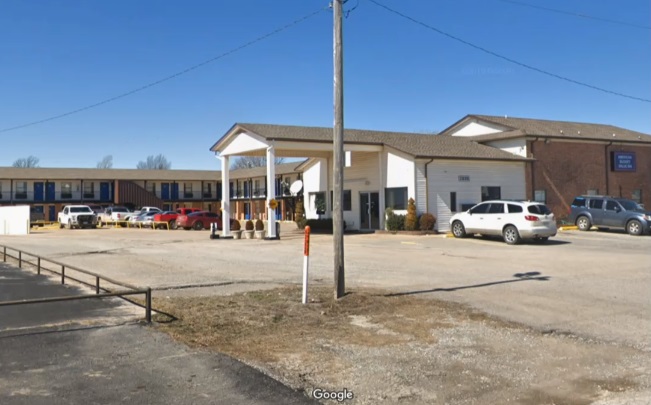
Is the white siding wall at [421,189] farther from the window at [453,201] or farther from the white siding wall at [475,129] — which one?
the white siding wall at [475,129]

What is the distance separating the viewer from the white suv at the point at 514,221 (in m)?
21.6

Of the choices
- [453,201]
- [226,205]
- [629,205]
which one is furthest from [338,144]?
[629,205]

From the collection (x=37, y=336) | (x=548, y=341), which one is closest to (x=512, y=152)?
(x=548, y=341)

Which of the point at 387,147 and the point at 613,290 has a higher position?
the point at 387,147

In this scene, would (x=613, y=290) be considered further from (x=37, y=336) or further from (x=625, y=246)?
(x=625, y=246)

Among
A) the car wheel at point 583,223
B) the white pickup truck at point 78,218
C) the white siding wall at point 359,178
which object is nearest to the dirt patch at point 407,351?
the white siding wall at point 359,178

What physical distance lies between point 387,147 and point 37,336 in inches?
958

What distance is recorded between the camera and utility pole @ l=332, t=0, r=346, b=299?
10.3 meters

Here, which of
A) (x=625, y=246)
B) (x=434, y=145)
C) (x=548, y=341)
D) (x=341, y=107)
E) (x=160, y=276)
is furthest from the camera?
(x=434, y=145)

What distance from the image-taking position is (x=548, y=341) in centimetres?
711

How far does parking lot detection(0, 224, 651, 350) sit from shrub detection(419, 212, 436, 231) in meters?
3.35

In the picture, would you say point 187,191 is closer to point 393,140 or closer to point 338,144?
point 393,140

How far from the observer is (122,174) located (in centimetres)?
6544

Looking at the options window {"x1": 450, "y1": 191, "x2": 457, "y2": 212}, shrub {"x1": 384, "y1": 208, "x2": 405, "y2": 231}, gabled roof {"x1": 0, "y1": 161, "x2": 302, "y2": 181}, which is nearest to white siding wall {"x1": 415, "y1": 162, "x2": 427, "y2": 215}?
shrub {"x1": 384, "y1": 208, "x2": 405, "y2": 231}
